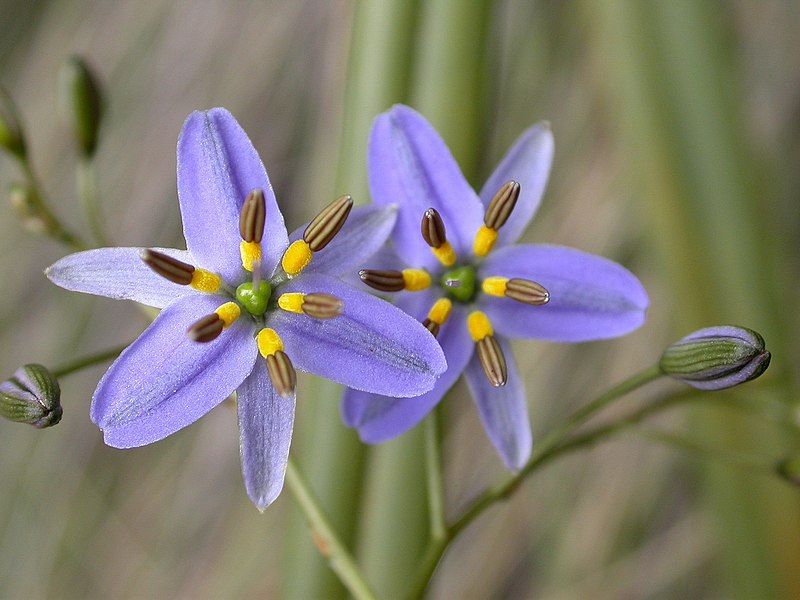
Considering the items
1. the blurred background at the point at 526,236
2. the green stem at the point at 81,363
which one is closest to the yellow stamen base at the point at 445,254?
the green stem at the point at 81,363

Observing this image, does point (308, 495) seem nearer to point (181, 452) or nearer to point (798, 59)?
point (181, 452)

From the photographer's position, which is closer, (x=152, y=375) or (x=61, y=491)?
(x=152, y=375)

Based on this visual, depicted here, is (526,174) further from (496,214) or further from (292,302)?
(292,302)

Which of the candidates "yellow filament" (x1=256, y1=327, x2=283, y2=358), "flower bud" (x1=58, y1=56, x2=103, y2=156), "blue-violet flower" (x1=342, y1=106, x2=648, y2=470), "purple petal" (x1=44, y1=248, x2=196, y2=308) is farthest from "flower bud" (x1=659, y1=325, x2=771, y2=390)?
"flower bud" (x1=58, y1=56, x2=103, y2=156)

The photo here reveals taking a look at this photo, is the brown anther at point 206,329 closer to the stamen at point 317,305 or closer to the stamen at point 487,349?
the stamen at point 317,305

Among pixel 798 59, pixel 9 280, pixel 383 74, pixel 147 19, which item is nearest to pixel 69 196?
pixel 9 280

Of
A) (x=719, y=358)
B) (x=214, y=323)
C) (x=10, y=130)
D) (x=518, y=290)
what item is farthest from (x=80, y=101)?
(x=719, y=358)
